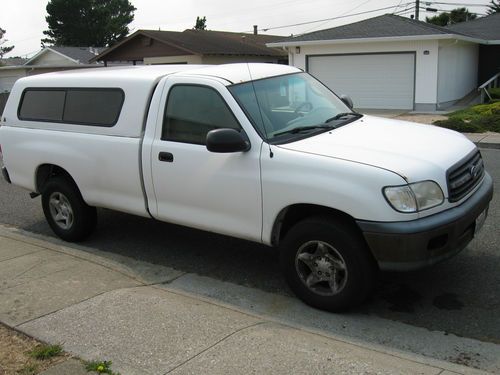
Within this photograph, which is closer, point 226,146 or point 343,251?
point 343,251

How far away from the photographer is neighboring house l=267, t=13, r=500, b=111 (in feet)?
66.3

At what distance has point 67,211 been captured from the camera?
615cm

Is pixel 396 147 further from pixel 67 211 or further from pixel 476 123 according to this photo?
pixel 476 123

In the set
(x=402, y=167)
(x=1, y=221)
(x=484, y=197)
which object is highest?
(x=402, y=167)

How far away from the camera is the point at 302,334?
368 centimetres

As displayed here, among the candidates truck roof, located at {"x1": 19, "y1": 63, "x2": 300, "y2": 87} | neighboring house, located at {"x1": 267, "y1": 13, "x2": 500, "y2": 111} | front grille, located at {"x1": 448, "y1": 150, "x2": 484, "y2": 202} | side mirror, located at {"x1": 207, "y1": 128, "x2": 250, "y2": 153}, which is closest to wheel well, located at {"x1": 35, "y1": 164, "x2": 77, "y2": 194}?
truck roof, located at {"x1": 19, "y1": 63, "x2": 300, "y2": 87}

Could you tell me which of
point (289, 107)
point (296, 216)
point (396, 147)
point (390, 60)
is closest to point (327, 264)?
point (296, 216)

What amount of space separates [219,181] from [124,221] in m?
2.84

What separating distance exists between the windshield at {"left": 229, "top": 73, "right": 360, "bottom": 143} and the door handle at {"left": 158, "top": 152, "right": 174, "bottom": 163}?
777 millimetres

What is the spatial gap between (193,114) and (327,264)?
1744 mm

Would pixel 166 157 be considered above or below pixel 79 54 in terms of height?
below

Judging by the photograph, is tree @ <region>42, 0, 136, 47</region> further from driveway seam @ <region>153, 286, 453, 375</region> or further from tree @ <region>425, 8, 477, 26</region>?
driveway seam @ <region>153, 286, 453, 375</region>

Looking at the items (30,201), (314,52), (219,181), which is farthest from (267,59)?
(219,181)

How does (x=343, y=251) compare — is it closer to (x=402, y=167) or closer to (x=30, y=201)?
(x=402, y=167)
